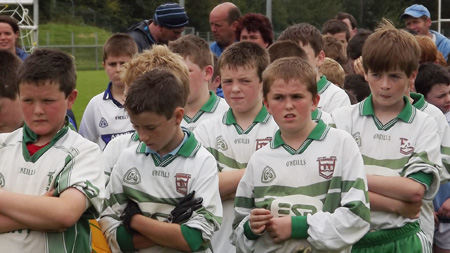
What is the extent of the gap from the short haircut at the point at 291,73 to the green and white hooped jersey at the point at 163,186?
25.0 inches

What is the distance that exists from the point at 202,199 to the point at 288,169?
58 centimetres

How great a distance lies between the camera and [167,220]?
452cm

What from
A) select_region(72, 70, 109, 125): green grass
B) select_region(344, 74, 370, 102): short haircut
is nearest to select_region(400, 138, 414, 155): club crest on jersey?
select_region(344, 74, 370, 102): short haircut

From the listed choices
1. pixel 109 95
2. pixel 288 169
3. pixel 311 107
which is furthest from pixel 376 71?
pixel 109 95

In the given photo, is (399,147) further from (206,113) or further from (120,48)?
(120,48)

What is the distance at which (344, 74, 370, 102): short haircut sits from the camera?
7.58m

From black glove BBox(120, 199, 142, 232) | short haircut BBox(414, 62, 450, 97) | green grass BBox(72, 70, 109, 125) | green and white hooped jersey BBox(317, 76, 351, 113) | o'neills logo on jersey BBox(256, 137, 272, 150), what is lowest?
green grass BBox(72, 70, 109, 125)

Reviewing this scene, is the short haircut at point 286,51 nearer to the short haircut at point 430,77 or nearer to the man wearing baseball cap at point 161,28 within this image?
the short haircut at point 430,77

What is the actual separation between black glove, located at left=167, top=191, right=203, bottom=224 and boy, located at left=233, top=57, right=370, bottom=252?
0.36 meters

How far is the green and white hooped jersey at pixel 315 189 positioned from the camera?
14.7 ft

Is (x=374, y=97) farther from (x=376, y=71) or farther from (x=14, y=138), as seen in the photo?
(x=14, y=138)

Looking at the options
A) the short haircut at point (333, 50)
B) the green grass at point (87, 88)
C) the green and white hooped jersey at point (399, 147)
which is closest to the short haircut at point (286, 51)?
the green and white hooped jersey at point (399, 147)

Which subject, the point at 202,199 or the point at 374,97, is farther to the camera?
the point at 374,97

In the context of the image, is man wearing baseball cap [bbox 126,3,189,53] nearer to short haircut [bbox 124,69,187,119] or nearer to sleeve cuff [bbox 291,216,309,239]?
short haircut [bbox 124,69,187,119]
